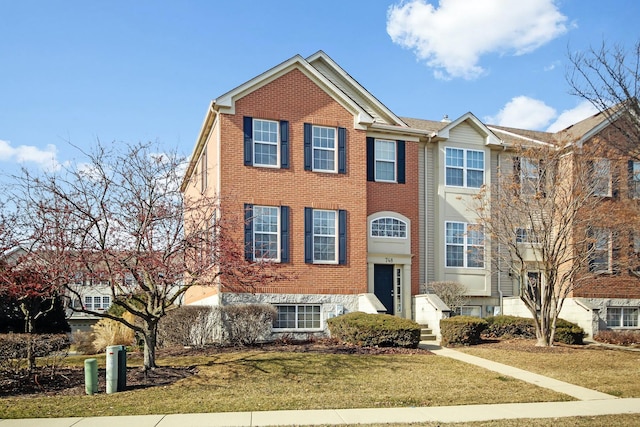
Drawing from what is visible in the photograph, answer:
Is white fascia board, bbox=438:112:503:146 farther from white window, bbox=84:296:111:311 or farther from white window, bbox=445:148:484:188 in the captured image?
white window, bbox=84:296:111:311

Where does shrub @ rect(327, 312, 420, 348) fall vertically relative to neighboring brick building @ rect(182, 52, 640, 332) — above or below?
below

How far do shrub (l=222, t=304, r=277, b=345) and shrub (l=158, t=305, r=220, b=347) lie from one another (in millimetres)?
343

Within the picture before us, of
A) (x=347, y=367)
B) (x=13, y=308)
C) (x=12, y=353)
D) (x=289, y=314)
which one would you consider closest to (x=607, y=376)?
(x=347, y=367)

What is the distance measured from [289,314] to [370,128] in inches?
285

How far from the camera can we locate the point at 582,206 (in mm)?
19531

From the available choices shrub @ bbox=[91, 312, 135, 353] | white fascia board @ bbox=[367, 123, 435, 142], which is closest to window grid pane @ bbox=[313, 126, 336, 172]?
white fascia board @ bbox=[367, 123, 435, 142]

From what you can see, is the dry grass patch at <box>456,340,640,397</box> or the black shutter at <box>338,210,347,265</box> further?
the black shutter at <box>338,210,347,265</box>

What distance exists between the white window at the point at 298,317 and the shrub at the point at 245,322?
1.44m

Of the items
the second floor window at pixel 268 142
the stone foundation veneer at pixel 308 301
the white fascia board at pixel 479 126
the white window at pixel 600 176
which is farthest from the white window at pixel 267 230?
the white window at pixel 600 176

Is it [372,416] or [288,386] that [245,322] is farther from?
[372,416]

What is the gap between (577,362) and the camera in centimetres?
1616

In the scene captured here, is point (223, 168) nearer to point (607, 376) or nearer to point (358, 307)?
point (358, 307)

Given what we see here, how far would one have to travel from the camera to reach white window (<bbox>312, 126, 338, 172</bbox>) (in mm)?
20922

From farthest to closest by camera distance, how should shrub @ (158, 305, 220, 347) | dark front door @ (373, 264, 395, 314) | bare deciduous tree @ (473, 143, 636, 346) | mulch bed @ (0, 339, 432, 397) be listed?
dark front door @ (373, 264, 395, 314), bare deciduous tree @ (473, 143, 636, 346), shrub @ (158, 305, 220, 347), mulch bed @ (0, 339, 432, 397)
